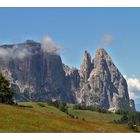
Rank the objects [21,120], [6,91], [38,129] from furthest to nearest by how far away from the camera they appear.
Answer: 1. [6,91]
2. [21,120]
3. [38,129]

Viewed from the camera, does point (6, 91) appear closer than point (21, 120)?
No

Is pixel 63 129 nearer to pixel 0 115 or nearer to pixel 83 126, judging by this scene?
pixel 83 126
